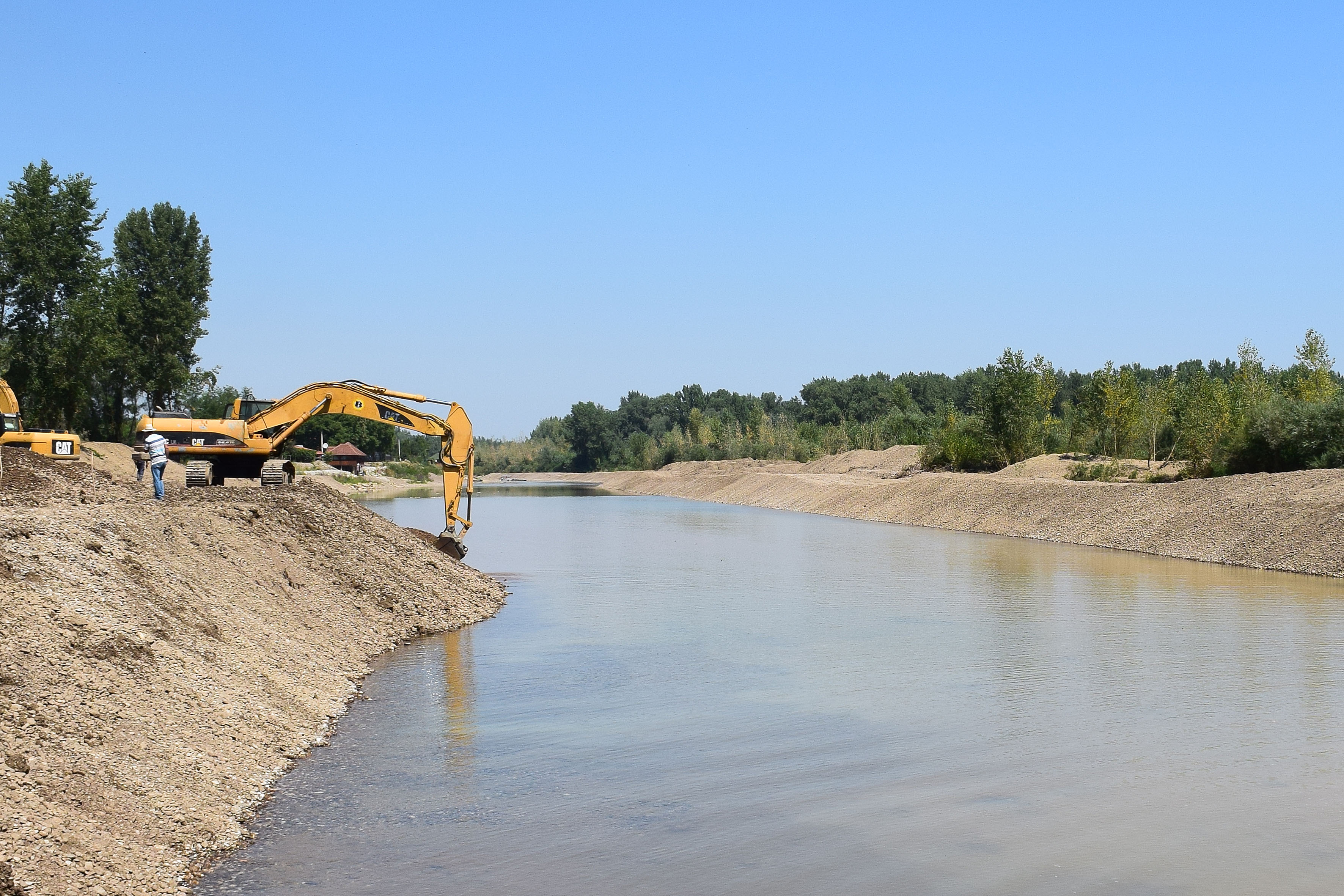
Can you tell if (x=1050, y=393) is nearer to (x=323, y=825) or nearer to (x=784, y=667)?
(x=784, y=667)

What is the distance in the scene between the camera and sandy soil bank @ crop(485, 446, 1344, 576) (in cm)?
3023

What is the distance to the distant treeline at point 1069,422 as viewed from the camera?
4031 cm

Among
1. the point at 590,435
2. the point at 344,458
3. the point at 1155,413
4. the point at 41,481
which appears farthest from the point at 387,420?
the point at 590,435

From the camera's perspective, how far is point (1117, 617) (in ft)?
68.9

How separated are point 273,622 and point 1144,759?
36.8 ft

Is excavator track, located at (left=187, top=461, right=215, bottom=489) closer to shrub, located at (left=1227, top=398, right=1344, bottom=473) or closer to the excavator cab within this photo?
the excavator cab

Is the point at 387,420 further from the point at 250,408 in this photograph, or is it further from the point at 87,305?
the point at 87,305

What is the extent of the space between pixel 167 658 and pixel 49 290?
46.8 metres

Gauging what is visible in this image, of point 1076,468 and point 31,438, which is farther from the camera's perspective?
point 1076,468

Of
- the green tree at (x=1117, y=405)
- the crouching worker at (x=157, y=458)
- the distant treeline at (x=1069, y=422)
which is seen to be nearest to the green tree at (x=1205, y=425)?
the distant treeline at (x=1069, y=422)

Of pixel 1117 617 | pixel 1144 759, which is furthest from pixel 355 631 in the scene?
pixel 1117 617

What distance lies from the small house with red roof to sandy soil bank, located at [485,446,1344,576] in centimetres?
5627

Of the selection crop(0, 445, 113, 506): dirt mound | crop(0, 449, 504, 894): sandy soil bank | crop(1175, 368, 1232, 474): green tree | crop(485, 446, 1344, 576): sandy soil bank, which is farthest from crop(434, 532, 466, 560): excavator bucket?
crop(1175, 368, 1232, 474): green tree

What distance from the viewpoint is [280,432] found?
82.1 ft
